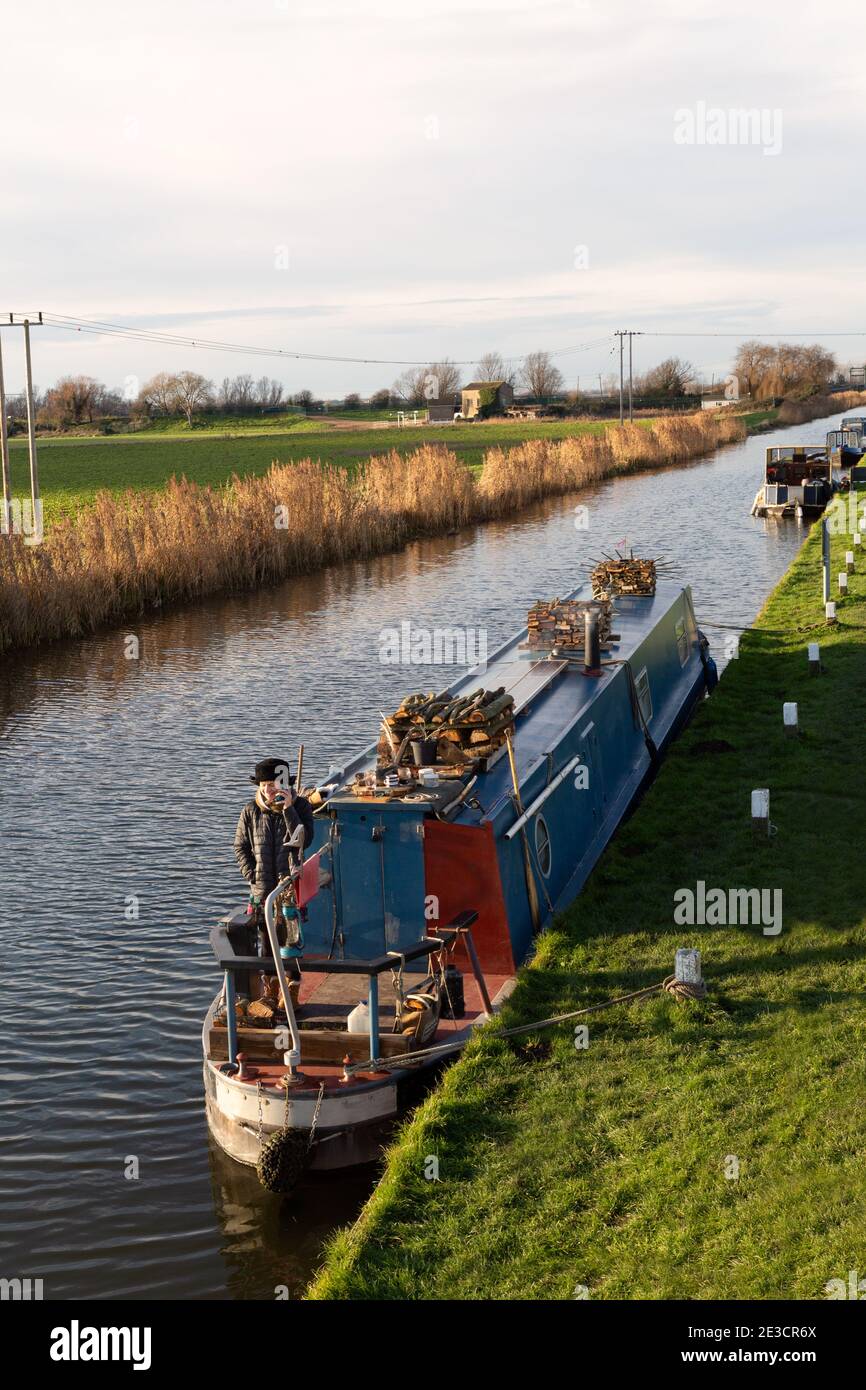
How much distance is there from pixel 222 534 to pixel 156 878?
21.7 metres

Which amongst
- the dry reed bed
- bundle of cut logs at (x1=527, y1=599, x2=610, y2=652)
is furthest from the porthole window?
the dry reed bed

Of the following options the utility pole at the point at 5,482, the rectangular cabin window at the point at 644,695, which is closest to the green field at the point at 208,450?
the utility pole at the point at 5,482

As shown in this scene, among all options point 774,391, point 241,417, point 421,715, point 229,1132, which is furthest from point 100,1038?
point 774,391

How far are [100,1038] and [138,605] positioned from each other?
22201mm

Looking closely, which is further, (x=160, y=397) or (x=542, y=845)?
(x=160, y=397)

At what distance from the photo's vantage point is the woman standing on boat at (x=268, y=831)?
10.8 m

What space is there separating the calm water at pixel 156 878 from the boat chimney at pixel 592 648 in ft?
15.0

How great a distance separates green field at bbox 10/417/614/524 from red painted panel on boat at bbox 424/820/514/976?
33.7 meters

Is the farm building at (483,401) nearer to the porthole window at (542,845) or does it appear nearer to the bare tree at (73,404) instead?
the bare tree at (73,404)

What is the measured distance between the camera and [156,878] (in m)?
16.3

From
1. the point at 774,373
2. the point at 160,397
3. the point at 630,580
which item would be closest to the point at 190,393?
the point at 160,397

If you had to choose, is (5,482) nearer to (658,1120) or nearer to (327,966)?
(327,966)
